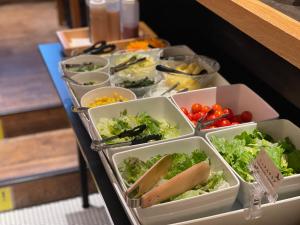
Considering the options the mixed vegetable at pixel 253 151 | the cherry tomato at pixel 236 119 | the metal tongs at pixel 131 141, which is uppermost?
the mixed vegetable at pixel 253 151

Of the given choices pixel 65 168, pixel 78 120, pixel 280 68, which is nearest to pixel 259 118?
pixel 280 68

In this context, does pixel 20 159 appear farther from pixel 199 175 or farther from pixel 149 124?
pixel 199 175

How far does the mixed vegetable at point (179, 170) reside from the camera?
3.25 feet

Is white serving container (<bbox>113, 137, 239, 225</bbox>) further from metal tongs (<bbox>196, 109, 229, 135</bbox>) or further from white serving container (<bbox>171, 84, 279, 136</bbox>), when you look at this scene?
white serving container (<bbox>171, 84, 279, 136</bbox>)

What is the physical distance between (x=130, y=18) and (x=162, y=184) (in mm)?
1114

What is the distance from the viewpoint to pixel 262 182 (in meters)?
0.92

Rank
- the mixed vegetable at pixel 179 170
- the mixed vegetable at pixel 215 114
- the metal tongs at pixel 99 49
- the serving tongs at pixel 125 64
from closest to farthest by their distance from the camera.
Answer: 1. the mixed vegetable at pixel 179 170
2. the mixed vegetable at pixel 215 114
3. the serving tongs at pixel 125 64
4. the metal tongs at pixel 99 49

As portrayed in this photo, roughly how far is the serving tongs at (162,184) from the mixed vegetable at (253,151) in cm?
10

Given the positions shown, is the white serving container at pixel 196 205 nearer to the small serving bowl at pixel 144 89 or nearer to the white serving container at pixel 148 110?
the white serving container at pixel 148 110

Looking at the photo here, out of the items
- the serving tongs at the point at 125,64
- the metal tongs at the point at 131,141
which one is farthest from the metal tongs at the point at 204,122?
the serving tongs at the point at 125,64

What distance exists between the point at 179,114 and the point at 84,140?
0.31 meters

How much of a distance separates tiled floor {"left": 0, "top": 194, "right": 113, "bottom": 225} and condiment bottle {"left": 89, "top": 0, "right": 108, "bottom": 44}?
2.59ft

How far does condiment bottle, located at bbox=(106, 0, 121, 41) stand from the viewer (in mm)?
1887

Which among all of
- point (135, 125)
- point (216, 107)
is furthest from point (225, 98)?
point (135, 125)
